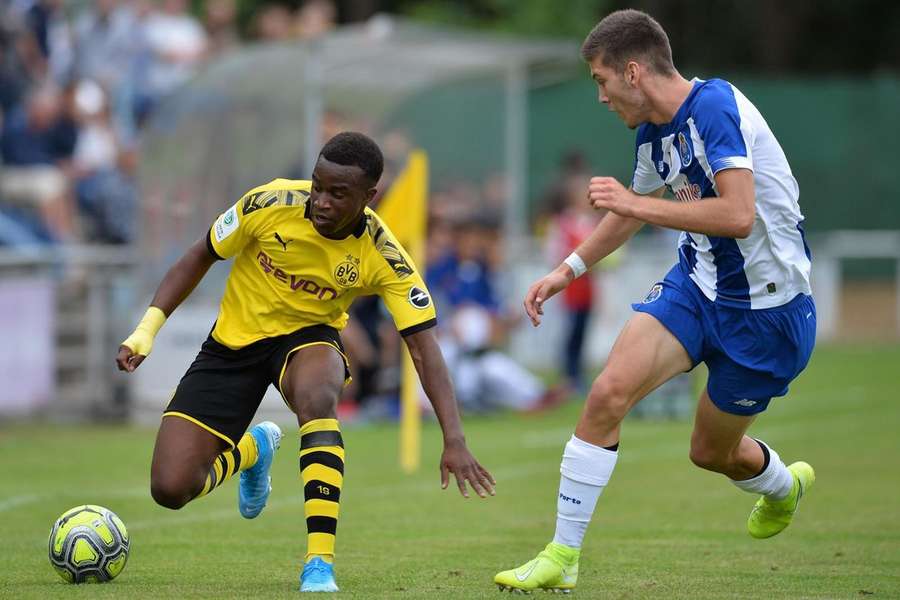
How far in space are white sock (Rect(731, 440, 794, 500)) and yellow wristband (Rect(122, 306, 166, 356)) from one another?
113 inches

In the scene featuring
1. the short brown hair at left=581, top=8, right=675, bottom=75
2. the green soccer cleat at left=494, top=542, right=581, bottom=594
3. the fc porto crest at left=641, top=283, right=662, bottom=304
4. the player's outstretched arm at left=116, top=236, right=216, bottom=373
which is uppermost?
the short brown hair at left=581, top=8, right=675, bottom=75

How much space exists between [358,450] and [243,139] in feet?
12.8

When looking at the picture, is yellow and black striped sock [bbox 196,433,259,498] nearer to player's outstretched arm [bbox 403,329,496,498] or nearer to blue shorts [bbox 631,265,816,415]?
player's outstretched arm [bbox 403,329,496,498]

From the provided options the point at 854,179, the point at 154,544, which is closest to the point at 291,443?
the point at 154,544

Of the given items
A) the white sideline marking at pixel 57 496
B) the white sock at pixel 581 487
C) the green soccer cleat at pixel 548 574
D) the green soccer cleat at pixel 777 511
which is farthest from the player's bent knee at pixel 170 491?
the white sideline marking at pixel 57 496

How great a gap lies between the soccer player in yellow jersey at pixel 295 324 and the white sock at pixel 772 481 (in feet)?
5.14

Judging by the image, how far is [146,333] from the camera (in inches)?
275

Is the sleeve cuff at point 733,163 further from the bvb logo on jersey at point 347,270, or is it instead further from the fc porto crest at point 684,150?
the bvb logo on jersey at point 347,270

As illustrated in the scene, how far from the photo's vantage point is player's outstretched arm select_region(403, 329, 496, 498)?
21.6ft

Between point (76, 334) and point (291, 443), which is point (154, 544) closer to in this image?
point (291, 443)

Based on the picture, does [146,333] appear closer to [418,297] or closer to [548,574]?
[418,297]

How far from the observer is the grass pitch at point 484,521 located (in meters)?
6.90

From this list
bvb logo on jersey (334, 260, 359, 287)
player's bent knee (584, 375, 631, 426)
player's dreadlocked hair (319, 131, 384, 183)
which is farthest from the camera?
bvb logo on jersey (334, 260, 359, 287)

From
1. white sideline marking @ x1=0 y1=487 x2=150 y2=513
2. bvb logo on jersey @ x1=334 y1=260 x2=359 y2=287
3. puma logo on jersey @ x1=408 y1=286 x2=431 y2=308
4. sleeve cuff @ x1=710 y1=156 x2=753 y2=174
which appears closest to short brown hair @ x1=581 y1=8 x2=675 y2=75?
sleeve cuff @ x1=710 y1=156 x2=753 y2=174
